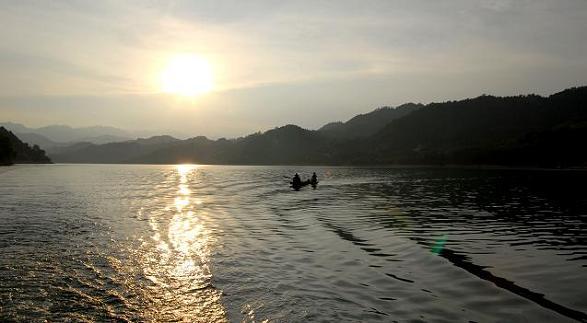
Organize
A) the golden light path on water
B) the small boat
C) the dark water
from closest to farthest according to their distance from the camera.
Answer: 1. the golden light path on water
2. the dark water
3. the small boat

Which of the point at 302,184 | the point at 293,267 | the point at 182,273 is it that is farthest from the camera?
the point at 302,184

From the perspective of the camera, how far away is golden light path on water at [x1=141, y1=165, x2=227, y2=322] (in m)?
17.8

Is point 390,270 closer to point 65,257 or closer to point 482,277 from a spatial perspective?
point 482,277

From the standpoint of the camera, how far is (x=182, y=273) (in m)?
24.2

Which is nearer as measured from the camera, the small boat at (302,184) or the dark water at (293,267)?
the dark water at (293,267)

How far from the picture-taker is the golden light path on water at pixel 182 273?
17.8 metres

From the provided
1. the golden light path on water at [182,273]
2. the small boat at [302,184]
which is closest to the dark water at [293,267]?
the golden light path on water at [182,273]

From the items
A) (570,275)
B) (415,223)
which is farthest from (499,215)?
(570,275)

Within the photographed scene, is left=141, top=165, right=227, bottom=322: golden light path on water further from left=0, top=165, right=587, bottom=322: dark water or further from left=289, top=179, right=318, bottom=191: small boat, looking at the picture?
left=289, top=179, right=318, bottom=191: small boat

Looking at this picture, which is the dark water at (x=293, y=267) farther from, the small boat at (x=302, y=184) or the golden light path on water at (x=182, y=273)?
the small boat at (x=302, y=184)

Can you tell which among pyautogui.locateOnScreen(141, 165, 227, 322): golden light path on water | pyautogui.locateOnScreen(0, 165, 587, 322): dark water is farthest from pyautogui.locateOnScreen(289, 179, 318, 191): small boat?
pyautogui.locateOnScreen(141, 165, 227, 322): golden light path on water

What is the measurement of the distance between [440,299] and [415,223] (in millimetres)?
25514

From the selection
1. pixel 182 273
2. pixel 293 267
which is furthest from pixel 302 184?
pixel 182 273

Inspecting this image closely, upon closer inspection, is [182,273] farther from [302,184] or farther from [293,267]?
[302,184]
